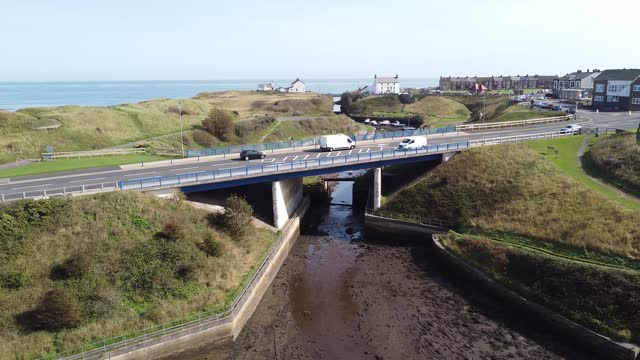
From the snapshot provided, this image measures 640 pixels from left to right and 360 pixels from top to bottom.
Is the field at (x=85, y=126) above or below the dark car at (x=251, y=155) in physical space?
above

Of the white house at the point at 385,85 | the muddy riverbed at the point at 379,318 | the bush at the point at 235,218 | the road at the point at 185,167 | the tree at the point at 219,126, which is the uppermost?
the white house at the point at 385,85

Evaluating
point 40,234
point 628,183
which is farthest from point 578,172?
point 40,234

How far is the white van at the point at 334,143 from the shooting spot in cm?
5622

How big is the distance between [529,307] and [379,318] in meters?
10.8

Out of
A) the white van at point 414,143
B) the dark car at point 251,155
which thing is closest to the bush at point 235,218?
the dark car at point 251,155

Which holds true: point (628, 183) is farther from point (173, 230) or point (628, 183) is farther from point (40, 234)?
point (40, 234)

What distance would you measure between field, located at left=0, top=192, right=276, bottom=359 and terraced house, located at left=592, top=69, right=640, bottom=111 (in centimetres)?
9096

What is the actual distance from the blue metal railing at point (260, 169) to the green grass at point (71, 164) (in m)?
14.7

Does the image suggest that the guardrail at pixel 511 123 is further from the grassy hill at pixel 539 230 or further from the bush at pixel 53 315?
the bush at pixel 53 315

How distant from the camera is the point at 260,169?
4306 cm

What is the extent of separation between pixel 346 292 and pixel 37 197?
84.7ft

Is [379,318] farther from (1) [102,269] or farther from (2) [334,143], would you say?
(2) [334,143]

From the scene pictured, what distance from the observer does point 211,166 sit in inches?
1890

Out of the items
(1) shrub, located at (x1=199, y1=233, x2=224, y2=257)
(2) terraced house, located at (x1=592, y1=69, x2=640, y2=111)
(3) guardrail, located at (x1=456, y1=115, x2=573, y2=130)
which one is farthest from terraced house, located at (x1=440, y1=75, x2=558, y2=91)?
(1) shrub, located at (x1=199, y1=233, x2=224, y2=257)
